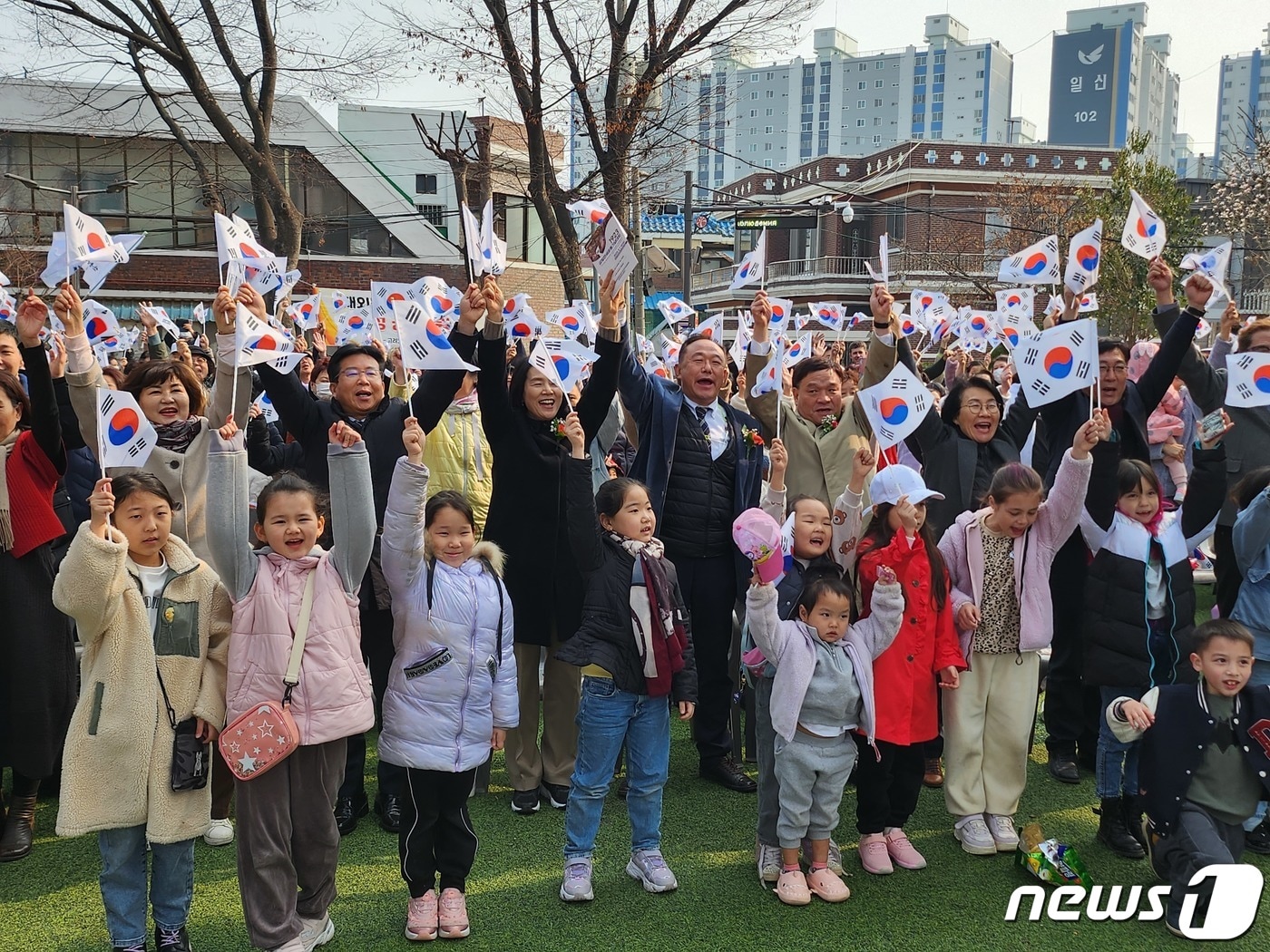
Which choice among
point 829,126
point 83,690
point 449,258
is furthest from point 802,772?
point 829,126

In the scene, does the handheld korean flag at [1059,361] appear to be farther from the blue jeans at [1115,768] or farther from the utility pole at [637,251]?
the utility pole at [637,251]

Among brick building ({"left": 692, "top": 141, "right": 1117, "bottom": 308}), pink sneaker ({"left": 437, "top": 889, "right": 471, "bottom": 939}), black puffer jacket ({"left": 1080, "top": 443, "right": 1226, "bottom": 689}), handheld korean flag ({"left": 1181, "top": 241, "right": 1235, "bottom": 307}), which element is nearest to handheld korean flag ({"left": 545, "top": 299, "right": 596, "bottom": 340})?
handheld korean flag ({"left": 1181, "top": 241, "right": 1235, "bottom": 307})

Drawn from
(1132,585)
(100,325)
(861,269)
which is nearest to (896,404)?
(1132,585)

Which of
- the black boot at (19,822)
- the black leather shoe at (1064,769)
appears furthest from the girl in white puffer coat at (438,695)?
the black leather shoe at (1064,769)

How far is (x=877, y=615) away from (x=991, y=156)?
37.1 metres

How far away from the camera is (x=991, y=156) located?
37219mm

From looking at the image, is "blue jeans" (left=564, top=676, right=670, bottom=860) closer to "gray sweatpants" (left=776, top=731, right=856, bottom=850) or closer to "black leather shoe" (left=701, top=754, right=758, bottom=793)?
"gray sweatpants" (left=776, top=731, right=856, bottom=850)

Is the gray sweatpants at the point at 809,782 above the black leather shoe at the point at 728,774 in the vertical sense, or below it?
above

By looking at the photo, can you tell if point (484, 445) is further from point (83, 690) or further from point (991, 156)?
point (991, 156)

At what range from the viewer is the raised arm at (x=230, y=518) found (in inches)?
127

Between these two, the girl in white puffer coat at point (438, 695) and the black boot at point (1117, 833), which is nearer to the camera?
the girl in white puffer coat at point (438, 695)

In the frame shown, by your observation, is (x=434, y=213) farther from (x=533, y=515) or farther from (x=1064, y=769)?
(x=1064, y=769)

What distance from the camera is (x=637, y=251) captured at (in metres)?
13.4

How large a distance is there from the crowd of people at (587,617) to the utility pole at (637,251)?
293 inches
